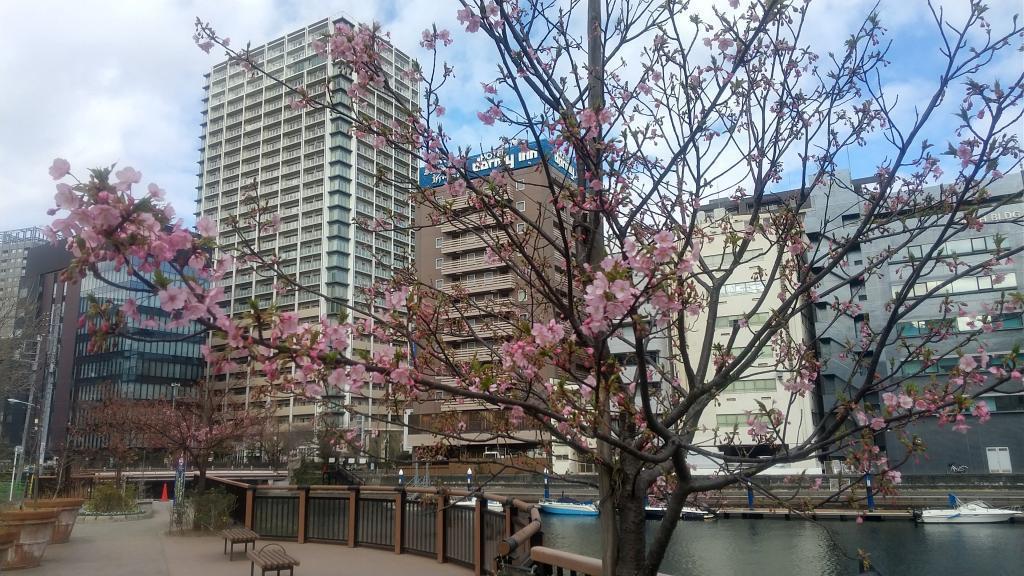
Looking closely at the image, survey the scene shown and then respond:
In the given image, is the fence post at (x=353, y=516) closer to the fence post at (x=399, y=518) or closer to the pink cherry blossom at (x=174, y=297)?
the fence post at (x=399, y=518)

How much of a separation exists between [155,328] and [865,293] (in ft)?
150

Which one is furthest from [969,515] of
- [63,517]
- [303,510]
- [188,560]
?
[63,517]

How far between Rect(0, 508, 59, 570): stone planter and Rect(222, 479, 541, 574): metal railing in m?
3.39

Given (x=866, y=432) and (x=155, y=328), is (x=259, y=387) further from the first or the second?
(x=866, y=432)

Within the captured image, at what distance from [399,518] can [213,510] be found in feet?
14.9

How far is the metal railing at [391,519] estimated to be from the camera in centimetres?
764

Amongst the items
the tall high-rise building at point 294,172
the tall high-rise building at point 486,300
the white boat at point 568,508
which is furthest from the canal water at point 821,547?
the tall high-rise building at point 294,172

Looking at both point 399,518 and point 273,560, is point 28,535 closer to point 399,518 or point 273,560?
point 273,560

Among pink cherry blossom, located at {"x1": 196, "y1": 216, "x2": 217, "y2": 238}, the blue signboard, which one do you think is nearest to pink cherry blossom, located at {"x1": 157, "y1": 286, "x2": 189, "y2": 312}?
pink cherry blossom, located at {"x1": 196, "y1": 216, "x2": 217, "y2": 238}

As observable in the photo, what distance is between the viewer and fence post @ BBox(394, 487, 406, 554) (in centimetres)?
969

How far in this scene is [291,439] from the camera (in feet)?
179

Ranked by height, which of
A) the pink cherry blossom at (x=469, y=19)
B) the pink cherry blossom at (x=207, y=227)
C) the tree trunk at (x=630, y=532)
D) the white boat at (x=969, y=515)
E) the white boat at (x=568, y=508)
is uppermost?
the pink cherry blossom at (x=469, y=19)

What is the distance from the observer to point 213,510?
39.8 feet

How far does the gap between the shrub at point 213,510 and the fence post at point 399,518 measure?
424cm
